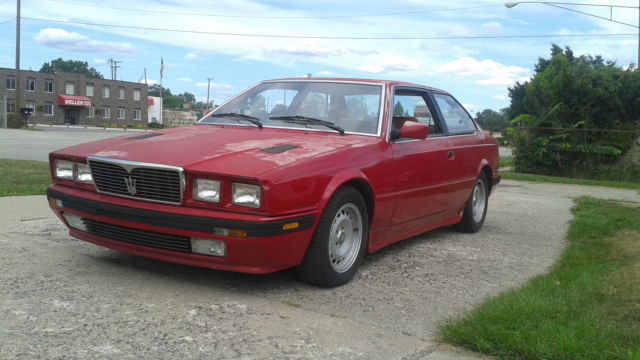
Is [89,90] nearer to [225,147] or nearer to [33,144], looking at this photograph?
[33,144]

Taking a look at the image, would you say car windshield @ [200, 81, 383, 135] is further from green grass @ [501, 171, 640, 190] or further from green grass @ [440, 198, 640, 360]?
green grass @ [501, 171, 640, 190]

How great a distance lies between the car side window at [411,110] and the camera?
544 centimetres

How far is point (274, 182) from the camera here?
12.1ft

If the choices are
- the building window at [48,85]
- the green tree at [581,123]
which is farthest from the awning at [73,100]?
the green tree at [581,123]

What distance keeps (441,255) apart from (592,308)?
185cm

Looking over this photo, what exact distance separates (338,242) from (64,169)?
1.99m

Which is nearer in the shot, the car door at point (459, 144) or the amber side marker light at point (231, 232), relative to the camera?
the amber side marker light at point (231, 232)

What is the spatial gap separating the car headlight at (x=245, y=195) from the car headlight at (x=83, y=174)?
1.14m

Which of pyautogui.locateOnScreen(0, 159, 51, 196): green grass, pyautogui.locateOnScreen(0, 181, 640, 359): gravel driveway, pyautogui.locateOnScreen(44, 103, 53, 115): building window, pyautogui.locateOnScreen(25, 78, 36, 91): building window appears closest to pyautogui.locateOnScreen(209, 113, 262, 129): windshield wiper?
pyautogui.locateOnScreen(0, 181, 640, 359): gravel driveway

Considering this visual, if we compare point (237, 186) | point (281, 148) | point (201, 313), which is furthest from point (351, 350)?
point (281, 148)

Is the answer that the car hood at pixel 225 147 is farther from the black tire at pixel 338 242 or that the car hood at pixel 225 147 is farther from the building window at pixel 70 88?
the building window at pixel 70 88

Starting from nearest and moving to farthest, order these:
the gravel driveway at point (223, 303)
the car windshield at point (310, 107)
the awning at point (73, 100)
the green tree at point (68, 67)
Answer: the gravel driveway at point (223, 303), the car windshield at point (310, 107), the awning at point (73, 100), the green tree at point (68, 67)

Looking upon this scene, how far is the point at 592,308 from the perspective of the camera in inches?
149

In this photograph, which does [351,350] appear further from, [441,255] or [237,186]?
[441,255]
